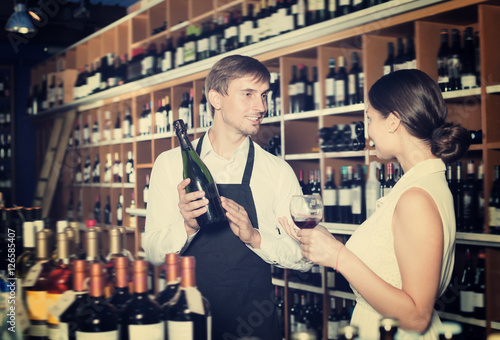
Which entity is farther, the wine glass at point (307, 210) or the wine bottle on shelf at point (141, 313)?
the wine glass at point (307, 210)

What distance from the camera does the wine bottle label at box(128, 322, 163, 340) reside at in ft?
3.22

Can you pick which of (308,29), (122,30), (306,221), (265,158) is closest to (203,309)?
(306,221)

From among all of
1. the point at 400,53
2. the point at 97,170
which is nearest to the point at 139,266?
the point at 400,53

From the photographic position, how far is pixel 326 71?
10.3ft

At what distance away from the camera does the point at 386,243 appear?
4.66 feet

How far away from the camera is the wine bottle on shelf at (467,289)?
2459mm

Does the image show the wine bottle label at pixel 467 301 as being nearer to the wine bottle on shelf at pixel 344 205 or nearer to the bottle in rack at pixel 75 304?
the wine bottle on shelf at pixel 344 205

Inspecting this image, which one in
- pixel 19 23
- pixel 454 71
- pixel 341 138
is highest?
pixel 19 23

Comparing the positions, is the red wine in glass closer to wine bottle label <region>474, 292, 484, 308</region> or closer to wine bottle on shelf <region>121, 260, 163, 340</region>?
wine bottle on shelf <region>121, 260, 163, 340</region>

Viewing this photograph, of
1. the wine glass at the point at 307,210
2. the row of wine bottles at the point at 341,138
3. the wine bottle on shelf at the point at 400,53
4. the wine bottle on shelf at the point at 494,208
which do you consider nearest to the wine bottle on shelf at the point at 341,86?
the row of wine bottles at the point at 341,138

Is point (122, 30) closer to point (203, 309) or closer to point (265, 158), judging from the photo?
point (265, 158)

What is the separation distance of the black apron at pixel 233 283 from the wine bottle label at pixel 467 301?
1018 millimetres

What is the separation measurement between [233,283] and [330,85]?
5.10 feet

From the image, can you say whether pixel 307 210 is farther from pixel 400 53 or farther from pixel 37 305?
pixel 400 53
